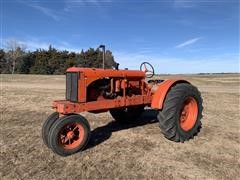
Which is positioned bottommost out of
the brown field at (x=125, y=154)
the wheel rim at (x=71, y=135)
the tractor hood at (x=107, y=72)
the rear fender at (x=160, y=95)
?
the brown field at (x=125, y=154)

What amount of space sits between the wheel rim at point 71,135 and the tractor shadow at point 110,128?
42cm

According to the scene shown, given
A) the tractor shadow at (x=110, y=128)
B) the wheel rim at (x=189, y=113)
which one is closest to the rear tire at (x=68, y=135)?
the tractor shadow at (x=110, y=128)

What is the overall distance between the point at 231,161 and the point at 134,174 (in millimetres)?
1965

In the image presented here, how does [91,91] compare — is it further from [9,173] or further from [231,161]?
[231,161]

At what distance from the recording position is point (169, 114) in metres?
6.12

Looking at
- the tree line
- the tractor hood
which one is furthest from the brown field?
the tree line

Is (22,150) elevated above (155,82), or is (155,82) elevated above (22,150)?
(155,82)

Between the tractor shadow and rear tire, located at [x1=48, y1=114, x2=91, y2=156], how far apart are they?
0.41 meters

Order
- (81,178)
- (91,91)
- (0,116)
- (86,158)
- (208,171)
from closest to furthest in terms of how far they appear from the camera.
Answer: (81,178), (208,171), (86,158), (91,91), (0,116)

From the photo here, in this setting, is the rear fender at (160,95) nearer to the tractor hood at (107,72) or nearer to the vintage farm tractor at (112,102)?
the vintage farm tractor at (112,102)

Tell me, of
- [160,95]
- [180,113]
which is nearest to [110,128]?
[160,95]

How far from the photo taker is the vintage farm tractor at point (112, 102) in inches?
210

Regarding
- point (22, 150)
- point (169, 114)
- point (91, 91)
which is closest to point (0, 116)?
point (22, 150)

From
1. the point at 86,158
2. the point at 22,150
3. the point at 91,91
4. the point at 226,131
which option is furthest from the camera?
the point at 226,131
